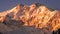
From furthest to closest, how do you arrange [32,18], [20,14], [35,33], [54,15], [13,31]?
[20,14], [32,18], [54,15], [35,33], [13,31]

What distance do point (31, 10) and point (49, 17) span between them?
28979mm

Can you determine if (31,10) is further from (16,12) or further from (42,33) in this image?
(42,33)

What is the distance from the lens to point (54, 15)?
161 meters

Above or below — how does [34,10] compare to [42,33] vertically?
above

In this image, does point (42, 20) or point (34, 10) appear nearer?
point (42, 20)

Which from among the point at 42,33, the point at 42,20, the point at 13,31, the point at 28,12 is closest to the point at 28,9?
the point at 28,12

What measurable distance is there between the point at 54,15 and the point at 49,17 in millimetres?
7326

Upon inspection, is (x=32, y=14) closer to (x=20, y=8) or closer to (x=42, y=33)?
(x=20, y=8)

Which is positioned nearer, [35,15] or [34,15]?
[35,15]

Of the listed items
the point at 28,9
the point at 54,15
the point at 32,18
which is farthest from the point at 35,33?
the point at 28,9

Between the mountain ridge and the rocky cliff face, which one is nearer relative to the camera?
the rocky cliff face

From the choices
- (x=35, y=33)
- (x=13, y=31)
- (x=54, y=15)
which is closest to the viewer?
(x=13, y=31)

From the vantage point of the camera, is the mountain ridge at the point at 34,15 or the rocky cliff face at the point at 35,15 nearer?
the rocky cliff face at the point at 35,15

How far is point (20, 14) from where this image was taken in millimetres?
191875
